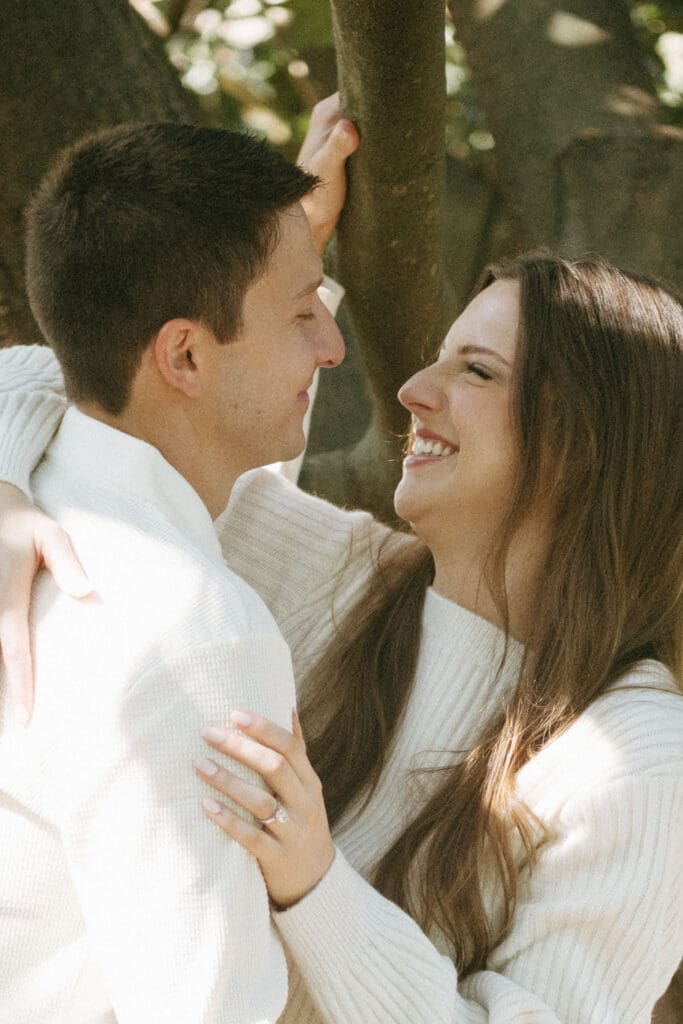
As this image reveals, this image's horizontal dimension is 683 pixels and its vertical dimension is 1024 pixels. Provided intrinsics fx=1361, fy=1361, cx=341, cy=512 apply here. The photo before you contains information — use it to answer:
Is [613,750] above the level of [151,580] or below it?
below

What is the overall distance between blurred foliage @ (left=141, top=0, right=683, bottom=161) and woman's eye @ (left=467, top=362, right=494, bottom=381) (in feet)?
3.66

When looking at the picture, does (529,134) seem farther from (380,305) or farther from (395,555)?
(395,555)

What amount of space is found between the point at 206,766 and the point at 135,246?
0.90 metres

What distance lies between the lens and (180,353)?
2221 mm

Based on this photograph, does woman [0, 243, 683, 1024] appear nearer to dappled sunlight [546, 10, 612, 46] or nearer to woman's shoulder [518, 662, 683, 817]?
woman's shoulder [518, 662, 683, 817]

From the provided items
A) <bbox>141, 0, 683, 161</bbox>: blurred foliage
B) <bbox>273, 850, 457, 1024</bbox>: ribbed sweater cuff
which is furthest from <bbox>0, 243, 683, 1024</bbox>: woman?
<bbox>141, 0, 683, 161</bbox>: blurred foliage

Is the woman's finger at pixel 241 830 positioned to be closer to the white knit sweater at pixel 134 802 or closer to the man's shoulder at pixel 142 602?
A: the white knit sweater at pixel 134 802

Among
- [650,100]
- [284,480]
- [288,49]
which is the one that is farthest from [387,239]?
[288,49]

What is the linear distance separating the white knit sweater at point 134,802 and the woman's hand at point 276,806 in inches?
0.9

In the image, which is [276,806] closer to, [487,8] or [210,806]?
[210,806]

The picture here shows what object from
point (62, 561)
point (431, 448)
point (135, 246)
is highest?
point (135, 246)

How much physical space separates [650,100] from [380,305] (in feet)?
2.91

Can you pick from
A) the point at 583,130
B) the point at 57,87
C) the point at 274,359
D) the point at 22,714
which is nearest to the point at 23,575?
the point at 22,714

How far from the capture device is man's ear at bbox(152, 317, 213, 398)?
7.21 feet
